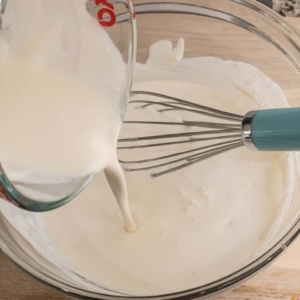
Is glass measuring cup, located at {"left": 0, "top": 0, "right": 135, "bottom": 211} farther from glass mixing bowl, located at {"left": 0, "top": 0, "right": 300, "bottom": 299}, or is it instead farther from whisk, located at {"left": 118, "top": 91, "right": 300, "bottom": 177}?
whisk, located at {"left": 118, "top": 91, "right": 300, "bottom": 177}

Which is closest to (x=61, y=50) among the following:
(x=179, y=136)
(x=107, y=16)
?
(x=107, y=16)

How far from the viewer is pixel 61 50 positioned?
3.02 ft

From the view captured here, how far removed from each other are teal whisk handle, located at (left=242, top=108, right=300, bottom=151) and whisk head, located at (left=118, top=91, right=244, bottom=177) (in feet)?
0.47

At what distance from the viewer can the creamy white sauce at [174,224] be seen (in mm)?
959

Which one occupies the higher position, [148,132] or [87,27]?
[87,27]

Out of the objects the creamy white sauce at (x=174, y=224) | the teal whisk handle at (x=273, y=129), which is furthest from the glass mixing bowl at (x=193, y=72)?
the teal whisk handle at (x=273, y=129)

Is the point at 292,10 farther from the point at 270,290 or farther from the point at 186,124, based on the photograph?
the point at 270,290

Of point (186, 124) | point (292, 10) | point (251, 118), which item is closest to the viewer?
point (251, 118)

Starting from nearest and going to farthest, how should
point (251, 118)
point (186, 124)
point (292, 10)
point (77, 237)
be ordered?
point (251, 118), point (77, 237), point (186, 124), point (292, 10)

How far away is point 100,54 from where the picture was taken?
0.95m

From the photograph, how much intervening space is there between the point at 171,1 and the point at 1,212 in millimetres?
533

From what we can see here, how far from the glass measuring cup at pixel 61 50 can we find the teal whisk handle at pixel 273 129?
7.9 inches

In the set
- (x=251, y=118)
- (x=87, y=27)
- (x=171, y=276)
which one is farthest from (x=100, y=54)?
(x=171, y=276)

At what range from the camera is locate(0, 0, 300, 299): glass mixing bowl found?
0.83 metres
